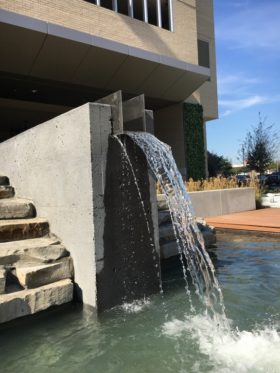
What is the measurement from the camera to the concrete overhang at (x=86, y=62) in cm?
1238

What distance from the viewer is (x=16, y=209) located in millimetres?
5621

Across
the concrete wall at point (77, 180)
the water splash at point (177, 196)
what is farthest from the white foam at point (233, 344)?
A: the concrete wall at point (77, 180)

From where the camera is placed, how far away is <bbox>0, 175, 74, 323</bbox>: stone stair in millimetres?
4145

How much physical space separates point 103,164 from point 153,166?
78 cm

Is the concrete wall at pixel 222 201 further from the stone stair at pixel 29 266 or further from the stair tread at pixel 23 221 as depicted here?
the stone stair at pixel 29 266

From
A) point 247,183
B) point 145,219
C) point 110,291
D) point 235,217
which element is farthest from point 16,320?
point 247,183

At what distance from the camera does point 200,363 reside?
3.31 m

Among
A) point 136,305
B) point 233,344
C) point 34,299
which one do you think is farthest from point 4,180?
point 233,344

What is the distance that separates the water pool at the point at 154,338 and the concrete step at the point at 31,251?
0.63 meters

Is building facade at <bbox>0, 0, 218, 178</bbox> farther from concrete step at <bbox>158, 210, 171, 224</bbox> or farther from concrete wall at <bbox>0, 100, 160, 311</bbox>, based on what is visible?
concrete wall at <bbox>0, 100, 160, 311</bbox>

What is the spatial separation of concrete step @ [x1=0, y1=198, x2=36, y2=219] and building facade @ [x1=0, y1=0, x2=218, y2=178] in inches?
315

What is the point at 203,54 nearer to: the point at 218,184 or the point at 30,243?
the point at 218,184

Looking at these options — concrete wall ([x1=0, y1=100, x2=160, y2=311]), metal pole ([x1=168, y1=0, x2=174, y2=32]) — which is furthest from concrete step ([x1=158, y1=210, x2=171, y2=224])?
metal pole ([x1=168, y1=0, x2=174, y2=32])

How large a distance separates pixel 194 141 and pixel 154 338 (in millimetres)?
16789
